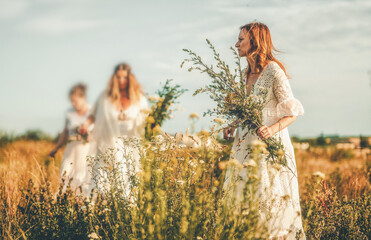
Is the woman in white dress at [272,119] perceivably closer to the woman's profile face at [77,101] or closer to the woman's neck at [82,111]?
the woman's neck at [82,111]

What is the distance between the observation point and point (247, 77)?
331cm

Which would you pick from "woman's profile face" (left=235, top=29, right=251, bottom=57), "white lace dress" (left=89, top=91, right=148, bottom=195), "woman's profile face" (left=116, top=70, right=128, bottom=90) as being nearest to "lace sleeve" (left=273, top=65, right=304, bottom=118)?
"woman's profile face" (left=235, top=29, right=251, bottom=57)

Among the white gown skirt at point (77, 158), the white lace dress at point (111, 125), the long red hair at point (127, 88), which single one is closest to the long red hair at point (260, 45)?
the white lace dress at point (111, 125)

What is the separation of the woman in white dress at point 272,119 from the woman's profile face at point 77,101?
13.1 ft

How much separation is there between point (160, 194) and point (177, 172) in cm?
69

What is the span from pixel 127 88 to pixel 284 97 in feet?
10.5

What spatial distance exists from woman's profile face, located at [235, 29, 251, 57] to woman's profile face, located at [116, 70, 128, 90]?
110 inches

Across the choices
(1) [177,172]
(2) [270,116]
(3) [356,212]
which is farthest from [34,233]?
(3) [356,212]

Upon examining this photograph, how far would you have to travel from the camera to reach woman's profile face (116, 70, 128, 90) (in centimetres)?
562

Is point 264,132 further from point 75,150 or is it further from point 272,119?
point 75,150

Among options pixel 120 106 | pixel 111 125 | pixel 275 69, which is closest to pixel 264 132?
pixel 275 69

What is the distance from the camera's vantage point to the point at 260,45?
3.11 metres

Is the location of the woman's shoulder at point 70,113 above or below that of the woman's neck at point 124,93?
below

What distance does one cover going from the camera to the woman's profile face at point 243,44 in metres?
3.11
